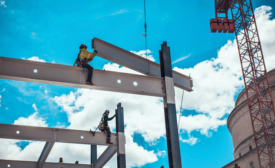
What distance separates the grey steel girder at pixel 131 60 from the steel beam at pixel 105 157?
29.0 feet

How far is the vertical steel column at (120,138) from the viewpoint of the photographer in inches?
786

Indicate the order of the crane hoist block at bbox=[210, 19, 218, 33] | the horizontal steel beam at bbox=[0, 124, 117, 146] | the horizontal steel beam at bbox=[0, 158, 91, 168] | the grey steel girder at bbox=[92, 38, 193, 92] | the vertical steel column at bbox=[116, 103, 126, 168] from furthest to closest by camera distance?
the crane hoist block at bbox=[210, 19, 218, 33]
the horizontal steel beam at bbox=[0, 158, 91, 168]
the vertical steel column at bbox=[116, 103, 126, 168]
the horizontal steel beam at bbox=[0, 124, 117, 146]
the grey steel girder at bbox=[92, 38, 193, 92]

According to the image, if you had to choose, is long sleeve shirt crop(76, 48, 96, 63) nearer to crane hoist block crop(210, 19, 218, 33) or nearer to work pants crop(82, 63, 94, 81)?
work pants crop(82, 63, 94, 81)

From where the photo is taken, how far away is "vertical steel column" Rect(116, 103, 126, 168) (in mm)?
19953

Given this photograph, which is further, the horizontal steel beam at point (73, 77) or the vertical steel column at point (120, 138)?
→ the vertical steel column at point (120, 138)

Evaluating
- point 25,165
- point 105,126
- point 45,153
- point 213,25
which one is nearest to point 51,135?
point 45,153

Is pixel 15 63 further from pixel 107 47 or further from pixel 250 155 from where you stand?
pixel 250 155

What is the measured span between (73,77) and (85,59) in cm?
100

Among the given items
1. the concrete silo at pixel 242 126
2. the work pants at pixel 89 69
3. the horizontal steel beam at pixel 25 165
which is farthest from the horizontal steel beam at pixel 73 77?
the concrete silo at pixel 242 126

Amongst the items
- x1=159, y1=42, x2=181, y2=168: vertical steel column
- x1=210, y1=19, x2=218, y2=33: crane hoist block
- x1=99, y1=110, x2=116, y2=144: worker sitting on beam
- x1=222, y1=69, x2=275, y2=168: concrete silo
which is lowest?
x1=159, y1=42, x2=181, y2=168: vertical steel column

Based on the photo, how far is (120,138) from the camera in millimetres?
20859

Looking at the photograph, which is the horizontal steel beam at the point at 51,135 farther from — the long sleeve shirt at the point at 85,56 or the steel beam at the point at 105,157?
the long sleeve shirt at the point at 85,56

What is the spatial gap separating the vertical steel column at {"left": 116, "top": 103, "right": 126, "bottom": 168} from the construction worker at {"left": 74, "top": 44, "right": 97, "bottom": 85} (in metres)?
9.15

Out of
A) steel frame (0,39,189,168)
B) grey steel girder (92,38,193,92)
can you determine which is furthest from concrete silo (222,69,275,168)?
steel frame (0,39,189,168)
